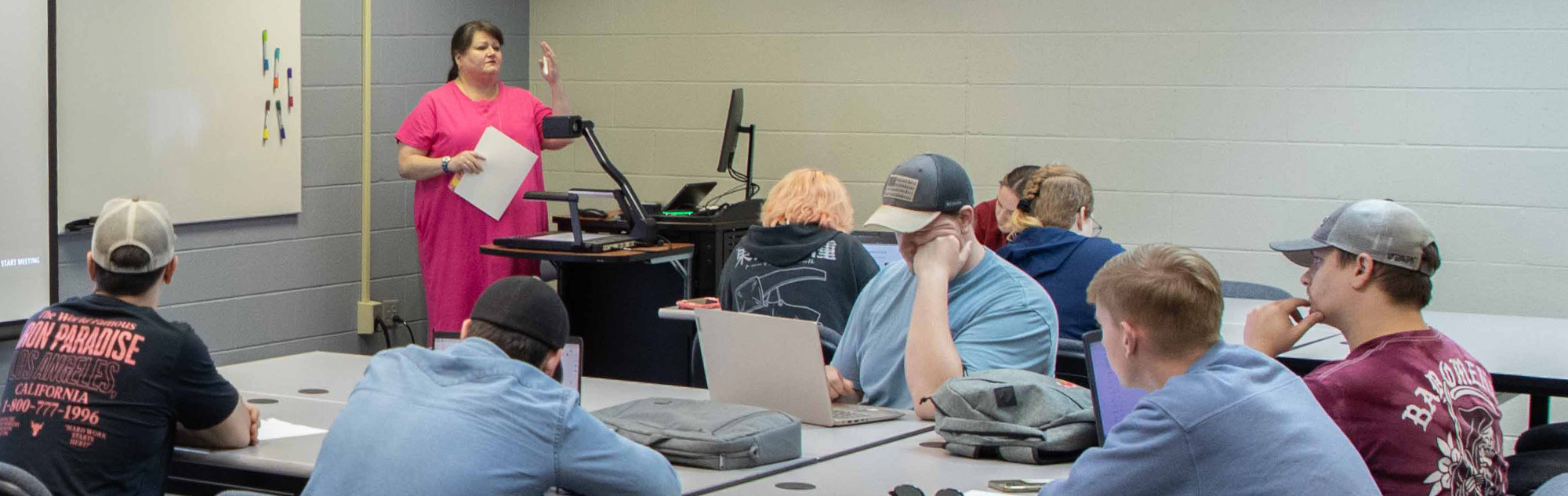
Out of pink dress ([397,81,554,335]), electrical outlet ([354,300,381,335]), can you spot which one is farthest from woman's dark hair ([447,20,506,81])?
electrical outlet ([354,300,381,335])

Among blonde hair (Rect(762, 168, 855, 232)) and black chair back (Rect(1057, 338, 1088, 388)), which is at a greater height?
blonde hair (Rect(762, 168, 855, 232))

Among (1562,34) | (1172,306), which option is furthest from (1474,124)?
(1172,306)

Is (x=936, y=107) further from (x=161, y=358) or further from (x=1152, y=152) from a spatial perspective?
(x=161, y=358)

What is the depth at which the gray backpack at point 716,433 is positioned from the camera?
7.66 ft

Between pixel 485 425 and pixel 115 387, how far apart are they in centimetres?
90

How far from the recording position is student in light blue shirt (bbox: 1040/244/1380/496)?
167cm

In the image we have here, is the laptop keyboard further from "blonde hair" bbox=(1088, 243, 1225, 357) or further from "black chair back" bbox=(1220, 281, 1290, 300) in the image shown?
"black chair back" bbox=(1220, 281, 1290, 300)

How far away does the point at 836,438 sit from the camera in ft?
8.50

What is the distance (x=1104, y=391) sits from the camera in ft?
7.68

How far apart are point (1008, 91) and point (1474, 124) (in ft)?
5.28

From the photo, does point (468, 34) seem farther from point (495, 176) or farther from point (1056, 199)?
point (1056, 199)

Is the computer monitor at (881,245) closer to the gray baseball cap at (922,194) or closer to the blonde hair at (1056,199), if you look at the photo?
the blonde hair at (1056,199)

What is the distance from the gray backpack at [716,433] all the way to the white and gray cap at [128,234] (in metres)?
0.82

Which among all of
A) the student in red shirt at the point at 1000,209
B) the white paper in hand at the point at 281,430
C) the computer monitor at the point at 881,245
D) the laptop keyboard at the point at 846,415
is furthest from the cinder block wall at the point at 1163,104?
the white paper in hand at the point at 281,430
